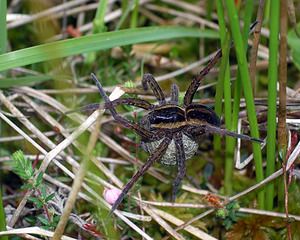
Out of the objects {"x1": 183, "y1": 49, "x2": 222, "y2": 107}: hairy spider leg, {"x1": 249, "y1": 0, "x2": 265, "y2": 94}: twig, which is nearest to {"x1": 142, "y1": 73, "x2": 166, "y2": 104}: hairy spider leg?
{"x1": 183, "y1": 49, "x2": 222, "y2": 107}: hairy spider leg

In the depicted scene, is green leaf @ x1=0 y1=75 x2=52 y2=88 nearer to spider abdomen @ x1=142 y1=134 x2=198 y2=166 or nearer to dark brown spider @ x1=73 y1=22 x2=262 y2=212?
dark brown spider @ x1=73 y1=22 x2=262 y2=212

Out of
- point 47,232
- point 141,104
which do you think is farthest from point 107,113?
point 47,232

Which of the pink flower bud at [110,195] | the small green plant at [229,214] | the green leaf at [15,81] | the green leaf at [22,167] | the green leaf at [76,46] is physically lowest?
the small green plant at [229,214]

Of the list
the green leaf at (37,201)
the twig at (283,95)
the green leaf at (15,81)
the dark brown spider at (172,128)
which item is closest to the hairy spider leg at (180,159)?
the dark brown spider at (172,128)

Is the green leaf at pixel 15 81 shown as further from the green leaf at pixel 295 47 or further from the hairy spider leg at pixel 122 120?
the green leaf at pixel 295 47

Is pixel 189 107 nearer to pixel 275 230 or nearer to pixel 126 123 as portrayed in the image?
pixel 126 123

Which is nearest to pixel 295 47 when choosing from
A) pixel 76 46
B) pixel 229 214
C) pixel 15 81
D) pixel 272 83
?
pixel 272 83

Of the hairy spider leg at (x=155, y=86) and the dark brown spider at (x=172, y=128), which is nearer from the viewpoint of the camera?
the dark brown spider at (x=172, y=128)
